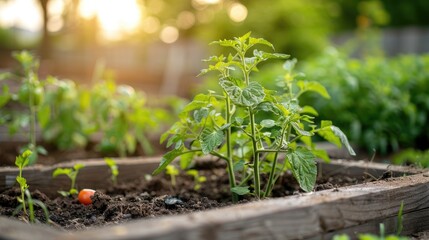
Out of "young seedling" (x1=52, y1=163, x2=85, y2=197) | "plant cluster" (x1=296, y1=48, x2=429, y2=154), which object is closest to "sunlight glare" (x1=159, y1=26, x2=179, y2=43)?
"plant cluster" (x1=296, y1=48, x2=429, y2=154)

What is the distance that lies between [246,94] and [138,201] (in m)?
0.72

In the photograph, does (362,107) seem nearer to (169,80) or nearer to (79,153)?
(79,153)

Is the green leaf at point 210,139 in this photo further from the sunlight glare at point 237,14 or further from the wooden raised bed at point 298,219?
the sunlight glare at point 237,14

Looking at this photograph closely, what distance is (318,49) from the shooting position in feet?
33.0

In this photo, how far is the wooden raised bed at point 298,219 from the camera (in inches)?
56.7

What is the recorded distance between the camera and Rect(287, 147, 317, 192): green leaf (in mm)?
2074

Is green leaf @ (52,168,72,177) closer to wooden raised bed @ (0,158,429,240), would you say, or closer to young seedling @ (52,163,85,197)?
young seedling @ (52,163,85,197)

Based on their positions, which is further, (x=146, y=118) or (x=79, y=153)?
(x=79, y=153)

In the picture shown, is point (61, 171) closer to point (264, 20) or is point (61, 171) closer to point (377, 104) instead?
point (377, 104)

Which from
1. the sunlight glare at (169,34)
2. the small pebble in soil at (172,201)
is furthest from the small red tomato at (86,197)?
the sunlight glare at (169,34)

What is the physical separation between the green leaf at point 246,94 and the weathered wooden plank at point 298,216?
37 centimetres

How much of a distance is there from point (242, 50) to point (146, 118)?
2.13 m

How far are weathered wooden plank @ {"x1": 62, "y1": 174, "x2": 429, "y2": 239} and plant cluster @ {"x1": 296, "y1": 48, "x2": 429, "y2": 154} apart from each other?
2621 millimetres

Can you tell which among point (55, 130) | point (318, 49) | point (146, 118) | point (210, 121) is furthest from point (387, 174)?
point (318, 49)
